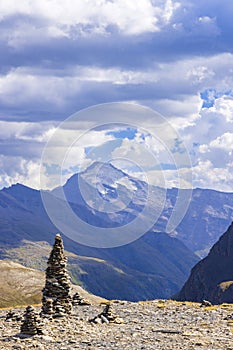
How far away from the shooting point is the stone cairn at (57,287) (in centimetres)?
3934

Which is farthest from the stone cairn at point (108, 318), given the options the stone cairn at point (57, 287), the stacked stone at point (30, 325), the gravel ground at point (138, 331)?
the stacked stone at point (30, 325)

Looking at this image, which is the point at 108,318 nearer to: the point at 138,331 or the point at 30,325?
the point at 138,331

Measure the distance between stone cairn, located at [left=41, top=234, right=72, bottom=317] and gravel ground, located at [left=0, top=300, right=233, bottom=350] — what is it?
1113 millimetres

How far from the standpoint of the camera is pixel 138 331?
3503cm

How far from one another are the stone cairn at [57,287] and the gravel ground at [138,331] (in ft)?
3.65

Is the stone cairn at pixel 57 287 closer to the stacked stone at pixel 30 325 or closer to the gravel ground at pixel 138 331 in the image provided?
the gravel ground at pixel 138 331

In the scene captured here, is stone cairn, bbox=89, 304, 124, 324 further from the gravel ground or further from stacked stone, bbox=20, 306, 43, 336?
stacked stone, bbox=20, 306, 43, 336

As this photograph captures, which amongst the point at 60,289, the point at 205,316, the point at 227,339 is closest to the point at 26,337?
the point at 60,289

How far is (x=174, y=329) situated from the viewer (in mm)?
35812

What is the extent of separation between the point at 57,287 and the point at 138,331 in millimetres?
7832

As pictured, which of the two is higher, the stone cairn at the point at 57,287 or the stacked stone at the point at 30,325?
the stone cairn at the point at 57,287

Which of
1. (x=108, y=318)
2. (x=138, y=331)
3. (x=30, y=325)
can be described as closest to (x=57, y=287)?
(x=108, y=318)

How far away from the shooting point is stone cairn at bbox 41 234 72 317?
1549 inches

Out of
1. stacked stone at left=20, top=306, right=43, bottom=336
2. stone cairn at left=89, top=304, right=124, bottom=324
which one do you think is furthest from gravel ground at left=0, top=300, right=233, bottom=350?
stone cairn at left=89, top=304, right=124, bottom=324
